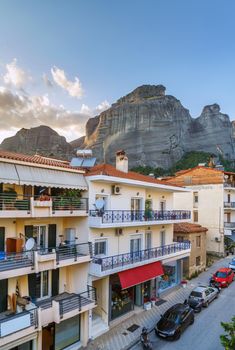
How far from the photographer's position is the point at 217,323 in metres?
17.6

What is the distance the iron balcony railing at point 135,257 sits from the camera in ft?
53.4

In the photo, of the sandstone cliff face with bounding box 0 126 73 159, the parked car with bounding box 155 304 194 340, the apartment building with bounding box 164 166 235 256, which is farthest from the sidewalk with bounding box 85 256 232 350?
the sandstone cliff face with bounding box 0 126 73 159

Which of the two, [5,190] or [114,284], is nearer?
[5,190]

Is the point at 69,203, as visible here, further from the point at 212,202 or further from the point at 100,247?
the point at 212,202

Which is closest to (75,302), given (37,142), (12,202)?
(12,202)

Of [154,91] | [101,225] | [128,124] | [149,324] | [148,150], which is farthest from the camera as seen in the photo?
[154,91]

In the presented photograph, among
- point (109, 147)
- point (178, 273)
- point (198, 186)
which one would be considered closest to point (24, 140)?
point (109, 147)

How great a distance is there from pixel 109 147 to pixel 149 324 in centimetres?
9749

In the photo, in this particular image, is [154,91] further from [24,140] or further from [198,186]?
[198,186]

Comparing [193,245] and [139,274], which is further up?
[139,274]

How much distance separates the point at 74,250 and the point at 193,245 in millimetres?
16430

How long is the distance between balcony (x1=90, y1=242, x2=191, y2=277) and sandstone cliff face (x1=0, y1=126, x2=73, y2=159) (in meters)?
109

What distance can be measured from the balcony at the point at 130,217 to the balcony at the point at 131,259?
203 centimetres

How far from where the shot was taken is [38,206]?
44.2 feet
